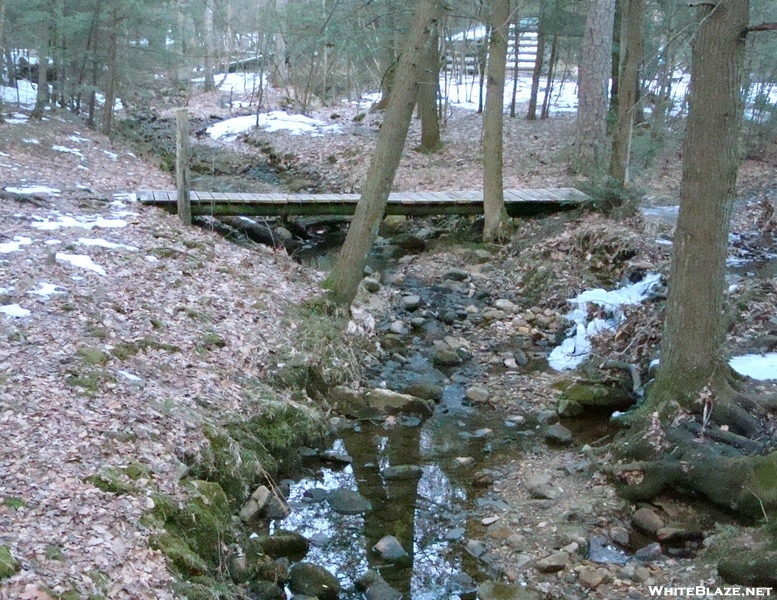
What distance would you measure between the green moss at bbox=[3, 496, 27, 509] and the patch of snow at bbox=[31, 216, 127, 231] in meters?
6.24

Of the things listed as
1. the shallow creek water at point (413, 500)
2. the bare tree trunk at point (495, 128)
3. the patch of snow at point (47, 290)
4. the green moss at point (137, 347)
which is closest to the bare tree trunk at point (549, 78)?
the bare tree trunk at point (495, 128)

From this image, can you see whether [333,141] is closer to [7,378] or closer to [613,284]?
[613,284]

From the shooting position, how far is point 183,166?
36.4ft

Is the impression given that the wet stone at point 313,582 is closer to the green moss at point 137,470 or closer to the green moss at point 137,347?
the green moss at point 137,470

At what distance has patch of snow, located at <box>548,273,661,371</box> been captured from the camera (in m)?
8.80

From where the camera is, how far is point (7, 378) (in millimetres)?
5230

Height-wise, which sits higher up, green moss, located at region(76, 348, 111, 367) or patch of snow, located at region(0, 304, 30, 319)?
patch of snow, located at region(0, 304, 30, 319)

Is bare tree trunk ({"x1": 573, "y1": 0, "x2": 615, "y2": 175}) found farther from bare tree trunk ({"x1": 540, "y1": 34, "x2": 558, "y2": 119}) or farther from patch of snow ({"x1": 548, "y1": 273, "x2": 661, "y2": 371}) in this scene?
patch of snow ({"x1": 548, "y1": 273, "x2": 661, "y2": 371})

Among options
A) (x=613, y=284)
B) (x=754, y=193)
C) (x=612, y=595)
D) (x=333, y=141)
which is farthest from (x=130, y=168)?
(x=612, y=595)

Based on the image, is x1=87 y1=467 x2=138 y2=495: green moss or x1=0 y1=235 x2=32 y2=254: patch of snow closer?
x1=87 y1=467 x2=138 y2=495: green moss

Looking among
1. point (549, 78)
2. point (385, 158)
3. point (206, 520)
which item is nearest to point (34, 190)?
point (385, 158)

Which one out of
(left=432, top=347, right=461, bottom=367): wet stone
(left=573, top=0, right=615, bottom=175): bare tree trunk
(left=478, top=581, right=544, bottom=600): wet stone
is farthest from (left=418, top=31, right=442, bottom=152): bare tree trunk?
(left=478, top=581, right=544, bottom=600): wet stone

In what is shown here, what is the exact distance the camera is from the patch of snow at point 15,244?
26.9 feet

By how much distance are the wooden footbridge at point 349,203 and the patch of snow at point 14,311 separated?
5.41 metres
